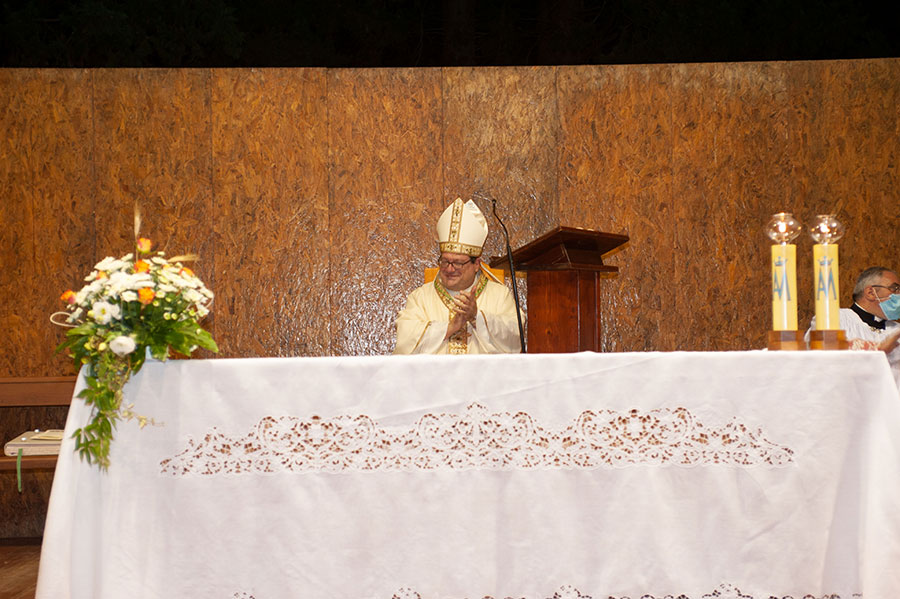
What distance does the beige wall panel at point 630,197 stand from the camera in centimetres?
580

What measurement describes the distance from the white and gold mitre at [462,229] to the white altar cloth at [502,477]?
2.04m

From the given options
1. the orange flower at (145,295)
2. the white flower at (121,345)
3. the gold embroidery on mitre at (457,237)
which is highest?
the gold embroidery on mitre at (457,237)

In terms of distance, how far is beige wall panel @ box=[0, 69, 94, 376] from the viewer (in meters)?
5.62

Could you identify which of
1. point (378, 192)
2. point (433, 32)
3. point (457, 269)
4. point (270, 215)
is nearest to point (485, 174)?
point (378, 192)

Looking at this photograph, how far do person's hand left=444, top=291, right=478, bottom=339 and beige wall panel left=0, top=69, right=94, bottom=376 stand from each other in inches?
111

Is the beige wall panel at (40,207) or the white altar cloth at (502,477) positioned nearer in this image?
the white altar cloth at (502,477)

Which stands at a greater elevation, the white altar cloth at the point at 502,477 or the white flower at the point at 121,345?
the white flower at the point at 121,345

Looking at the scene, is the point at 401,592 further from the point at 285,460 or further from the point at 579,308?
the point at 579,308

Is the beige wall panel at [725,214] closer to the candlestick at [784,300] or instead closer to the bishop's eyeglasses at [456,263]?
the bishop's eyeglasses at [456,263]

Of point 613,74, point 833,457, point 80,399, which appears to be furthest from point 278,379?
point 613,74

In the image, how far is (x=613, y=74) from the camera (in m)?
5.86

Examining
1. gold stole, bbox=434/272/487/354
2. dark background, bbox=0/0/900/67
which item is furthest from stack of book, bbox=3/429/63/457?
dark background, bbox=0/0/900/67

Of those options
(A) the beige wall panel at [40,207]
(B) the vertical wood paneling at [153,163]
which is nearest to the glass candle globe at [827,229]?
(B) the vertical wood paneling at [153,163]

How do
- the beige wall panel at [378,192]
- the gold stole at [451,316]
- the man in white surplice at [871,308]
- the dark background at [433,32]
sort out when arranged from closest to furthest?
the gold stole at [451,316] → the man in white surplice at [871,308] → the beige wall panel at [378,192] → the dark background at [433,32]
